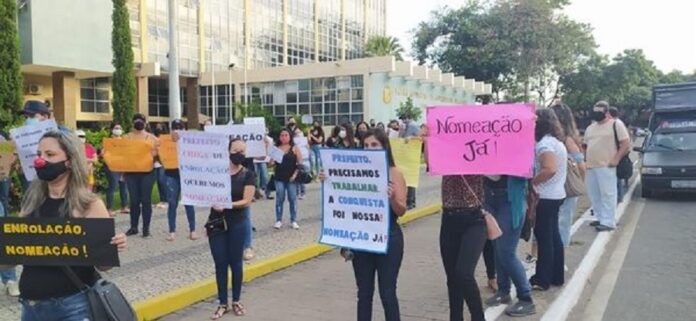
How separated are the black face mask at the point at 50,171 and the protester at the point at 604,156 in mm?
8550

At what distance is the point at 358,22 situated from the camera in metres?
69.2

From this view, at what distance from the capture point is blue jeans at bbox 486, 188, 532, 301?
5.41 meters

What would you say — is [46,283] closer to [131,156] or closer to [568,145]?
[568,145]

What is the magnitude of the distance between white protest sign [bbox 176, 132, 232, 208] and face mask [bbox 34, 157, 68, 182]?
91.3 inches

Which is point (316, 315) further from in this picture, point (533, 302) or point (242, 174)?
point (533, 302)

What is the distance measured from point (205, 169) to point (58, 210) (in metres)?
2.66

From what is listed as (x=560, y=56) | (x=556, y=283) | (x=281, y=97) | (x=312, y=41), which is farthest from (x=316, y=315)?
(x=312, y=41)

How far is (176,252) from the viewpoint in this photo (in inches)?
321

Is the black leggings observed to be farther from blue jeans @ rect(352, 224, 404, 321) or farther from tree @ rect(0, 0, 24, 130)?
tree @ rect(0, 0, 24, 130)

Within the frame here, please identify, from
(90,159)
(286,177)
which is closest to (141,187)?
(90,159)

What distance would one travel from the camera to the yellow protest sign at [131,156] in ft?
29.5

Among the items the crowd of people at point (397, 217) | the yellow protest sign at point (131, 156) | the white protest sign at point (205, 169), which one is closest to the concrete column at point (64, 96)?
the yellow protest sign at point (131, 156)

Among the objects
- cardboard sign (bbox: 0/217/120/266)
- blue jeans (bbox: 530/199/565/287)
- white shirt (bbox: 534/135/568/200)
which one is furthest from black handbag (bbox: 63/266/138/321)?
blue jeans (bbox: 530/199/565/287)

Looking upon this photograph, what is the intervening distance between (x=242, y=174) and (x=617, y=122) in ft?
21.9
